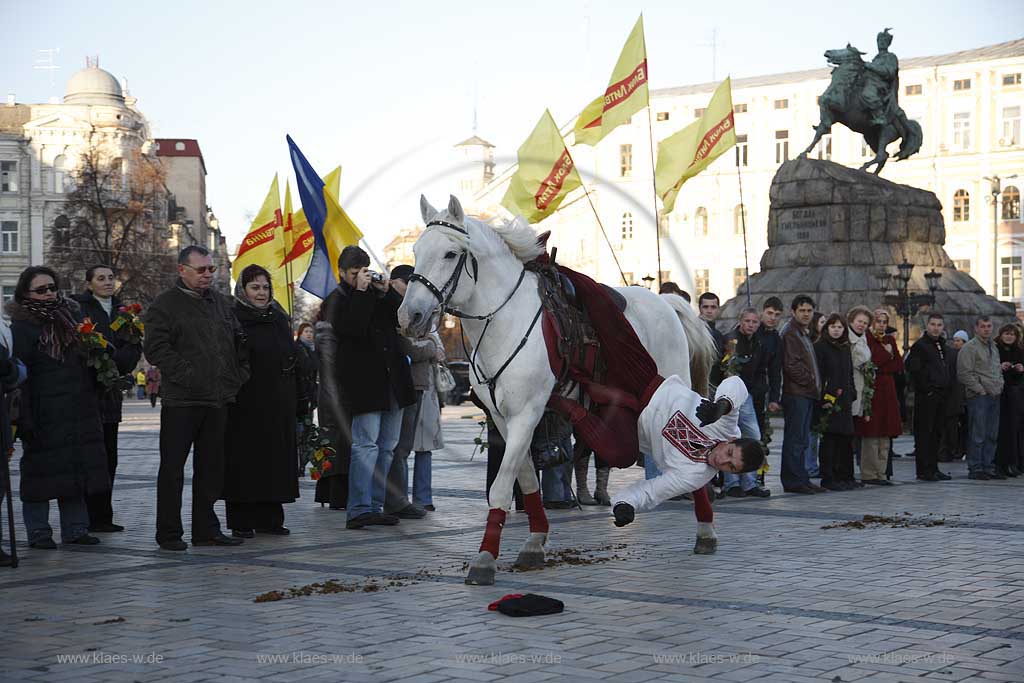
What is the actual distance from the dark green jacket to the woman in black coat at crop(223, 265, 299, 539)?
1.62 feet

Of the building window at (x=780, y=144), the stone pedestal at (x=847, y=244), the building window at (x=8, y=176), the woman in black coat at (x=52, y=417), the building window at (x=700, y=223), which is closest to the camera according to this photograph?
the woman in black coat at (x=52, y=417)

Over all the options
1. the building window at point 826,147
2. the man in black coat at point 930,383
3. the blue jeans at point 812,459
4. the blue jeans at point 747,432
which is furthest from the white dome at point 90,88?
the blue jeans at point 747,432

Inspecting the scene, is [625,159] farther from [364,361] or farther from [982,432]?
[364,361]

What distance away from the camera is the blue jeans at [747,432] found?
14036mm

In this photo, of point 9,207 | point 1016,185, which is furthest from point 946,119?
point 9,207

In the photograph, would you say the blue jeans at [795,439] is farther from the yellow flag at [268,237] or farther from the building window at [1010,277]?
the building window at [1010,277]

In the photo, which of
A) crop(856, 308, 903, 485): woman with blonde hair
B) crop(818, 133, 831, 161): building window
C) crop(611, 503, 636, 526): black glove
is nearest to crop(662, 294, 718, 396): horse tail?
crop(611, 503, 636, 526): black glove

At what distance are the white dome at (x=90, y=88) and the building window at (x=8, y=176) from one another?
5.69 meters

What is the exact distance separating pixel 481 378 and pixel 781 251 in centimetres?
2033

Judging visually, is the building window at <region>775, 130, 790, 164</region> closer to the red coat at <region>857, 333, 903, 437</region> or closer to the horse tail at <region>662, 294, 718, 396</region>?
the red coat at <region>857, 333, 903, 437</region>

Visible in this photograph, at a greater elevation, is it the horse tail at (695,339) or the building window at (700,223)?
the building window at (700,223)

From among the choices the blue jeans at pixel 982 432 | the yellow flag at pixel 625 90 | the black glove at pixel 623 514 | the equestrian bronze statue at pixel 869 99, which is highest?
the equestrian bronze statue at pixel 869 99

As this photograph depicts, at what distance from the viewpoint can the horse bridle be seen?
8617 mm

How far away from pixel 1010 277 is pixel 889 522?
74574mm
